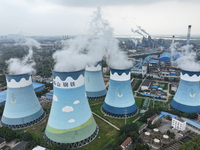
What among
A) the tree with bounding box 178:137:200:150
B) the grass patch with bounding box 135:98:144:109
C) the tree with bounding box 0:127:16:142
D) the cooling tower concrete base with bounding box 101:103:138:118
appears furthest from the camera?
the grass patch with bounding box 135:98:144:109

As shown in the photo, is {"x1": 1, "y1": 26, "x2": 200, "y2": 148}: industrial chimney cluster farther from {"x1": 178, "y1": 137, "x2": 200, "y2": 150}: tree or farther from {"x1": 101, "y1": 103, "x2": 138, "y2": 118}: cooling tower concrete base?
{"x1": 178, "y1": 137, "x2": 200, "y2": 150}: tree

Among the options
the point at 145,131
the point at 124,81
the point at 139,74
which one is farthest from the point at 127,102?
the point at 139,74

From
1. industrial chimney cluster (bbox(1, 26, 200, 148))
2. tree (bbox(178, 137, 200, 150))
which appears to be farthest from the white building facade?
industrial chimney cluster (bbox(1, 26, 200, 148))

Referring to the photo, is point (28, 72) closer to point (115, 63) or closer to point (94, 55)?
point (94, 55)

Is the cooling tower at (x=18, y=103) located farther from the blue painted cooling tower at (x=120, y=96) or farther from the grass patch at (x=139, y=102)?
the grass patch at (x=139, y=102)

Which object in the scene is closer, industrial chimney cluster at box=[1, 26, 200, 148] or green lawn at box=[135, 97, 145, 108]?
industrial chimney cluster at box=[1, 26, 200, 148]

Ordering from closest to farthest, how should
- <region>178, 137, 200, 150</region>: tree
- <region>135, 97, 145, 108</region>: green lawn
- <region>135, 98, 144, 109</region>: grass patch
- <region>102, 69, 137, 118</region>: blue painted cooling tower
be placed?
<region>178, 137, 200, 150</region>: tree → <region>102, 69, 137, 118</region>: blue painted cooling tower → <region>135, 98, 144, 109</region>: grass patch → <region>135, 97, 145, 108</region>: green lawn

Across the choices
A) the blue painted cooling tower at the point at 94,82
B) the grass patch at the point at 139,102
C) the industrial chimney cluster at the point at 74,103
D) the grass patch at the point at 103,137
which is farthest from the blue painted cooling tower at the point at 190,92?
the blue painted cooling tower at the point at 94,82
